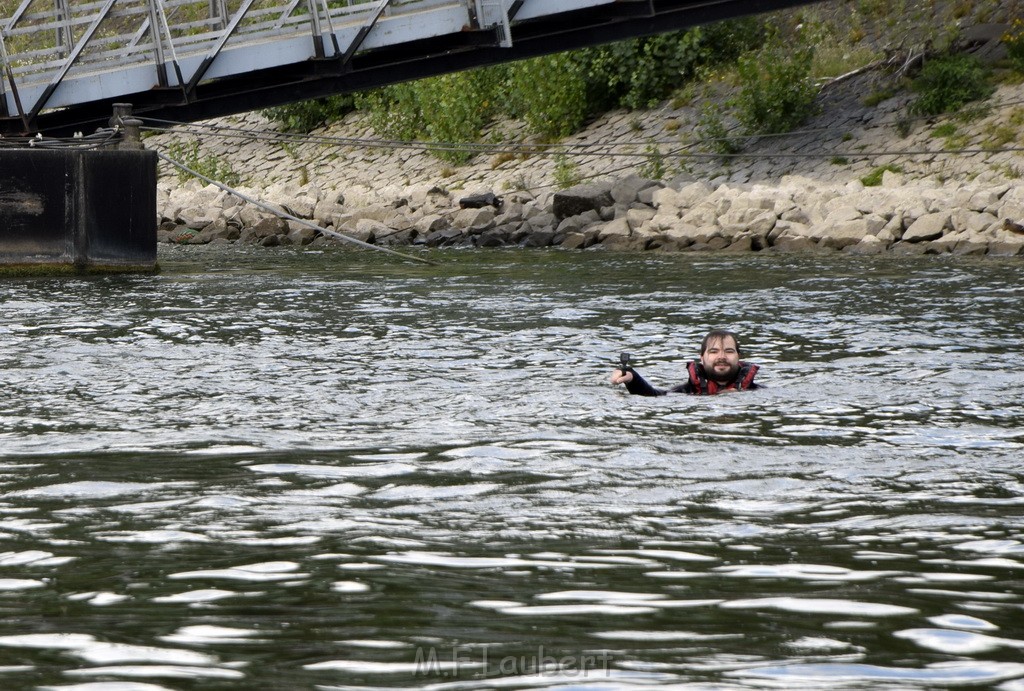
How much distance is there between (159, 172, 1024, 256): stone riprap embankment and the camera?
23969 mm

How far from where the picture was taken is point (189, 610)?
5.56m

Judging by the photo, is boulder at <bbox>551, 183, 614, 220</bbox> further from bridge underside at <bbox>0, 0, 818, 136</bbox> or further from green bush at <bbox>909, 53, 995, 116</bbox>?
green bush at <bbox>909, 53, 995, 116</bbox>

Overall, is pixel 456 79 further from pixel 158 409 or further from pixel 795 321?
pixel 158 409

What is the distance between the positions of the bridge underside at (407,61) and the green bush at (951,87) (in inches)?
162

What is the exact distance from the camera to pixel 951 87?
28.9m

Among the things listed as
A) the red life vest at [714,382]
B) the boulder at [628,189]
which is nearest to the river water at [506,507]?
the red life vest at [714,382]

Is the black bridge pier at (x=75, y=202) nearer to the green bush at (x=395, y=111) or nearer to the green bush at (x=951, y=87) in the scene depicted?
the green bush at (x=951, y=87)

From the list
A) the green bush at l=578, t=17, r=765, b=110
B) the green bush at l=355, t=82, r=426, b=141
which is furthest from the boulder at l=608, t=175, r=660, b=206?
the green bush at l=355, t=82, r=426, b=141

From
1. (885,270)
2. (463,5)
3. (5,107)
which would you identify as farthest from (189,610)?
(5,107)

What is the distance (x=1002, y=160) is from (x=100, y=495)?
22.0 meters

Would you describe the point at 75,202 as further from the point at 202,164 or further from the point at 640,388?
the point at 202,164

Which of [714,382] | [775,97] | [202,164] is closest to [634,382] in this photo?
[714,382]

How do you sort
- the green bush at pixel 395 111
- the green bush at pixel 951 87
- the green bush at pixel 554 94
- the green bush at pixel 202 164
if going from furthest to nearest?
the green bush at pixel 395 111
the green bush at pixel 202 164
the green bush at pixel 554 94
the green bush at pixel 951 87

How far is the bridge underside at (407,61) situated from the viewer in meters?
25.4
